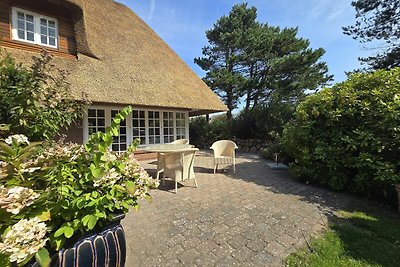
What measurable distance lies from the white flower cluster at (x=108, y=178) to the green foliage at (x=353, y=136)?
4153 mm

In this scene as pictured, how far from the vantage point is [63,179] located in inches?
52.1

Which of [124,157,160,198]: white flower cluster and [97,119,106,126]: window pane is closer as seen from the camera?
[124,157,160,198]: white flower cluster

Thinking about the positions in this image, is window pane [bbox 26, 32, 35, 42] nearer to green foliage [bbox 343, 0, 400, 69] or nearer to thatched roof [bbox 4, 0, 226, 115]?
thatched roof [bbox 4, 0, 226, 115]

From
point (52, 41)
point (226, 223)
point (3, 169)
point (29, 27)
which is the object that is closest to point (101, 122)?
point (52, 41)

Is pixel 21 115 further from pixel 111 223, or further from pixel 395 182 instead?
pixel 395 182

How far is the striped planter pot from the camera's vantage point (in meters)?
1.32

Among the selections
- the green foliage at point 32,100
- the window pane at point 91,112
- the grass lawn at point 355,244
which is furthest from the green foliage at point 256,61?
the grass lawn at point 355,244

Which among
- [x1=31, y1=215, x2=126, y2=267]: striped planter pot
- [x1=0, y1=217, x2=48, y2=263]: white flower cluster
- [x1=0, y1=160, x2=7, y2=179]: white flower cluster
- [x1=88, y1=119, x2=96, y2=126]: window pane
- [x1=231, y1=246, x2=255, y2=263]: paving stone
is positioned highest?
[x1=88, y1=119, x2=96, y2=126]: window pane

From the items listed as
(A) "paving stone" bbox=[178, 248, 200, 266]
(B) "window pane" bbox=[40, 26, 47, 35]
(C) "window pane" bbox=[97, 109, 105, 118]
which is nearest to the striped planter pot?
(A) "paving stone" bbox=[178, 248, 200, 266]

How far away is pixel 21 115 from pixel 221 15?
52.4ft

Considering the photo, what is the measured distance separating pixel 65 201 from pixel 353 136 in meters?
4.77

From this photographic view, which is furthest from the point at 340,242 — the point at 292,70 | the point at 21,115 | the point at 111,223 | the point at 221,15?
the point at 221,15

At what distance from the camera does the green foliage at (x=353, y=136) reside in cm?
352

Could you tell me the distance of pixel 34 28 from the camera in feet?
21.3
